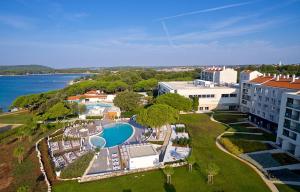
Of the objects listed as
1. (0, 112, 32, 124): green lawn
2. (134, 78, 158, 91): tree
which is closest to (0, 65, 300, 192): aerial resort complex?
(0, 112, 32, 124): green lawn

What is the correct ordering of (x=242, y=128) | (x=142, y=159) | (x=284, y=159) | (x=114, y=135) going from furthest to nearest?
1. (x=242, y=128)
2. (x=114, y=135)
3. (x=284, y=159)
4. (x=142, y=159)

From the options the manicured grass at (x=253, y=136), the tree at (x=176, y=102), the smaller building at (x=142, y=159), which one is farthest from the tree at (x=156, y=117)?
the tree at (x=176, y=102)

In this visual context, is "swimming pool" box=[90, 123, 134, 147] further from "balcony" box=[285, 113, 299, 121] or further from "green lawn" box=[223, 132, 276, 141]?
"balcony" box=[285, 113, 299, 121]


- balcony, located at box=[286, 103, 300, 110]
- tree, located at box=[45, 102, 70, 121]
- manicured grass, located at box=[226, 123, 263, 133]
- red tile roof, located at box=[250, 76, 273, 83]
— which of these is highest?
red tile roof, located at box=[250, 76, 273, 83]

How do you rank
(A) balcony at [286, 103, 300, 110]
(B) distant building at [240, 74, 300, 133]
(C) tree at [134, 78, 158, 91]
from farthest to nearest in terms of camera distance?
1. (C) tree at [134, 78, 158, 91]
2. (B) distant building at [240, 74, 300, 133]
3. (A) balcony at [286, 103, 300, 110]

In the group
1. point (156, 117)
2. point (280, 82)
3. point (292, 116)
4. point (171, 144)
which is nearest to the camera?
point (292, 116)

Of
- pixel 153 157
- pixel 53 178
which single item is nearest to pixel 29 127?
pixel 53 178

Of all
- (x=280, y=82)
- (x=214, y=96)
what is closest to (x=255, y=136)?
(x=280, y=82)

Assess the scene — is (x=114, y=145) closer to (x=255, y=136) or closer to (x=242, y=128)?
(x=255, y=136)
